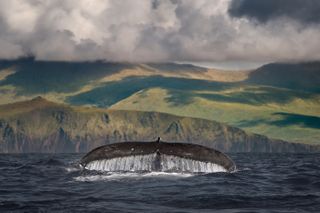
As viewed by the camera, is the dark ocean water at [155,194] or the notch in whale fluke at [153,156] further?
the notch in whale fluke at [153,156]

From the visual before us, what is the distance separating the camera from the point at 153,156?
2148cm

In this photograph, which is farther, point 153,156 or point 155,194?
point 153,156

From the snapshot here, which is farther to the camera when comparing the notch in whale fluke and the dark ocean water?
the notch in whale fluke

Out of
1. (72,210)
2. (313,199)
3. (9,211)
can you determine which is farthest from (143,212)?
(313,199)

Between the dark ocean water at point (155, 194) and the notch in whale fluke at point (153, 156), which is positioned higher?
the notch in whale fluke at point (153, 156)

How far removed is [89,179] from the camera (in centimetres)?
2119

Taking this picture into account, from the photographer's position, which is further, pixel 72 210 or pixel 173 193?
pixel 173 193

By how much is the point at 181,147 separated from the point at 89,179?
350 centimetres

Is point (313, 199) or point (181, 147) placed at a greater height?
point (181, 147)

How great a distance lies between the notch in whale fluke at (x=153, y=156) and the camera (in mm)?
21109

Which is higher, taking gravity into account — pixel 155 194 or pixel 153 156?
pixel 153 156

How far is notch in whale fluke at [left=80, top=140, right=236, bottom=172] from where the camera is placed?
2111 cm

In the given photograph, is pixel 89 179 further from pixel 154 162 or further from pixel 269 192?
pixel 269 192

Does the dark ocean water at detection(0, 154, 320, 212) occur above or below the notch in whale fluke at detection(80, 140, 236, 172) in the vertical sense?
below
